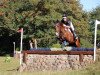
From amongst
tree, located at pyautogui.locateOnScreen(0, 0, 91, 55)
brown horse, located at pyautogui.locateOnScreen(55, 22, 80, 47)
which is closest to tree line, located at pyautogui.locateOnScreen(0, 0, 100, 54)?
tree, located at pyautogui.locateOnScreen(0, 0, 91, 55)

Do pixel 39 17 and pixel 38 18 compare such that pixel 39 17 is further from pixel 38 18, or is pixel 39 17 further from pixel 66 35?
pixel 66 35

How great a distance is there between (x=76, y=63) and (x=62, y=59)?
3.45 feet

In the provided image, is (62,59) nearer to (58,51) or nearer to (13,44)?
(58,51)

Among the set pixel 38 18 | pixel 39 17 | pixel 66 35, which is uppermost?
pixel 39 17

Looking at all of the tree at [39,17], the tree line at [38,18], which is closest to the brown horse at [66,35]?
the tree line at [38,18]

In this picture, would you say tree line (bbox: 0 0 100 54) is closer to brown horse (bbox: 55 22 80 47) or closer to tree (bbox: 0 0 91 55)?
tree (bbox: 0 0 91 55)

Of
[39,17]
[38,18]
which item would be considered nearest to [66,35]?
[38,18]

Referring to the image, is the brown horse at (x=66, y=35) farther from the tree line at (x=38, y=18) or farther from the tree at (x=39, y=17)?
the tree at (x=39, y=17)

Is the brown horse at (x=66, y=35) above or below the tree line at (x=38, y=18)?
below

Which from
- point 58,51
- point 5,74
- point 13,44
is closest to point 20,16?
point 13,44

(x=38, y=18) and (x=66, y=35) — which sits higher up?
(x=38, y=18)

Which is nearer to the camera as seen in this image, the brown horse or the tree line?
the brown horse

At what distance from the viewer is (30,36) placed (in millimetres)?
55438

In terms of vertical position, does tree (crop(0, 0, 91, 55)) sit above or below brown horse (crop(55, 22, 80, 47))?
above
